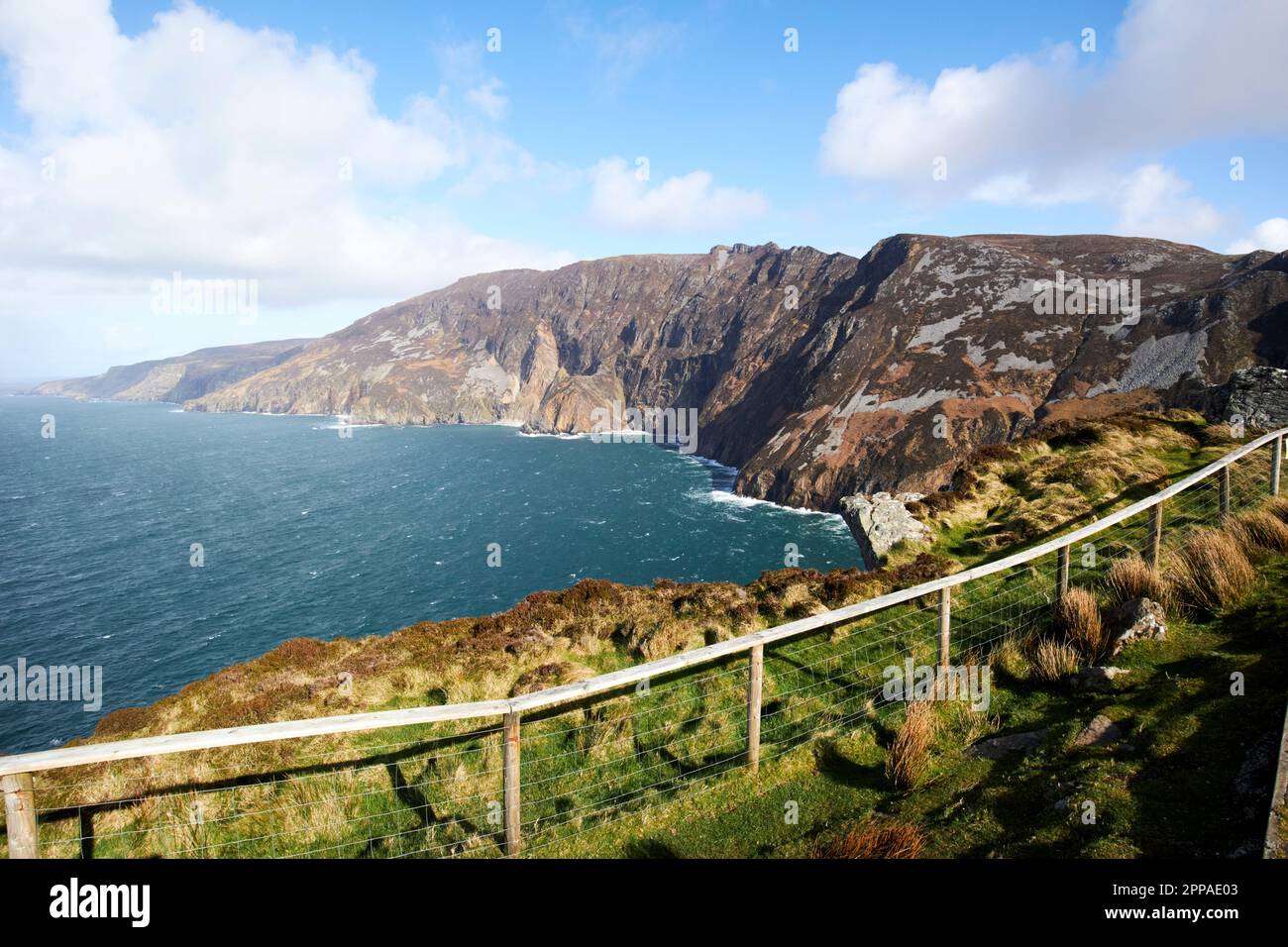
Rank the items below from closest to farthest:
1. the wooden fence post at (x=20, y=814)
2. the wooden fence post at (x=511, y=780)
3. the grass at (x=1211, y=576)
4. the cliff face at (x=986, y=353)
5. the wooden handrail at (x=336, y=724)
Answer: the wooden fence post at (x=20, y=814) < the wooden handrail at (x=336, y=724) < the wooden fence post at (x=511, y=780) < the grass at (x=1211, y=576) < the cliff face at (x=986, y=353)

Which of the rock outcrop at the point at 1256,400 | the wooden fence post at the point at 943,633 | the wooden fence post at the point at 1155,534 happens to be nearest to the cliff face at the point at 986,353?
the rock outcrop at the point at 1256,400

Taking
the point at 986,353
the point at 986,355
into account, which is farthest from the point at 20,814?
the point at 986,353

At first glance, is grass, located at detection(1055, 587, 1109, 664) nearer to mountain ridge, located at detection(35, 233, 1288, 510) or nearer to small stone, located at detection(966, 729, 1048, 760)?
small stone, located at detection(966, 729, 1048, 760)

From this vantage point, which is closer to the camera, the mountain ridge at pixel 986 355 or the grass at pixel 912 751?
the grass at pixel 912 751

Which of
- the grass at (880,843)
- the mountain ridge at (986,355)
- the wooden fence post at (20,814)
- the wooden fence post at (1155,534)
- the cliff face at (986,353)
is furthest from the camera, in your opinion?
the cliff face at (986,353)

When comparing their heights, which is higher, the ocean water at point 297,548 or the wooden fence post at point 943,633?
the wooden fence post at point 943,633

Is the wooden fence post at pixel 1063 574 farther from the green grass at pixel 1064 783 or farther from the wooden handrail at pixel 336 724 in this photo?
the wooden handrail at pixel 336 724

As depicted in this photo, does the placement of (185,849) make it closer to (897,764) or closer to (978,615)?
(897,764)
